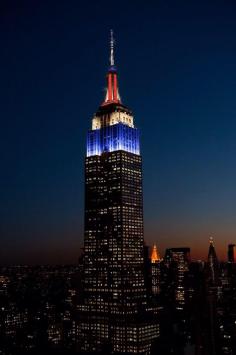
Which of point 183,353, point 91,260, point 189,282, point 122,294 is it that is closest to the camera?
point 183,353

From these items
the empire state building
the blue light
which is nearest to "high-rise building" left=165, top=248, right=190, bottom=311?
the empire state building

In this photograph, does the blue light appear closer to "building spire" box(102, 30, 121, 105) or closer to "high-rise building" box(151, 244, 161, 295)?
"building spire" box(102, 30, 121, 105)

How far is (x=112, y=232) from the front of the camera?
63500mm

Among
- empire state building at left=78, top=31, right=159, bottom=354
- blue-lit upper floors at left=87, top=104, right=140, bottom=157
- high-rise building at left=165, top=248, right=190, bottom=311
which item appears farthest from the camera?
high-rise building at left=165, top=248, right=190, bottom=311

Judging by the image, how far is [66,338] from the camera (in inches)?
2450

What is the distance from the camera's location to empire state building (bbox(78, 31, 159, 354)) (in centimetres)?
5941

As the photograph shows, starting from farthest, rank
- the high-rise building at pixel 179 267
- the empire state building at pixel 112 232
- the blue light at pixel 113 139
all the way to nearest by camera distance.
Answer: the high-rise building at pixel 179 267 → the blue light at pixel 113 139 → the empire state building at pixel 112 232

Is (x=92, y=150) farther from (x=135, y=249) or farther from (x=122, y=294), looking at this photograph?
(x=122, y=294)

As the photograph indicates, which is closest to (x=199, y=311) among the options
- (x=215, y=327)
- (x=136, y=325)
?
(x=215, y=327)

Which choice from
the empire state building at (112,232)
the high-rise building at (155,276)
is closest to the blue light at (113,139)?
the empire state building at (112,232)

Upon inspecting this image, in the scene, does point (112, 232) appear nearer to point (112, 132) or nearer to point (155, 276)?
point (112, 132)

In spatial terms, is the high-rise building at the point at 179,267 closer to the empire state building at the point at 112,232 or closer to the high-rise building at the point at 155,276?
the high-rise building at the point at 155,276

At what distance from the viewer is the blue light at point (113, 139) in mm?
65250

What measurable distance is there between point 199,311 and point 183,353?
9110 millimetres
